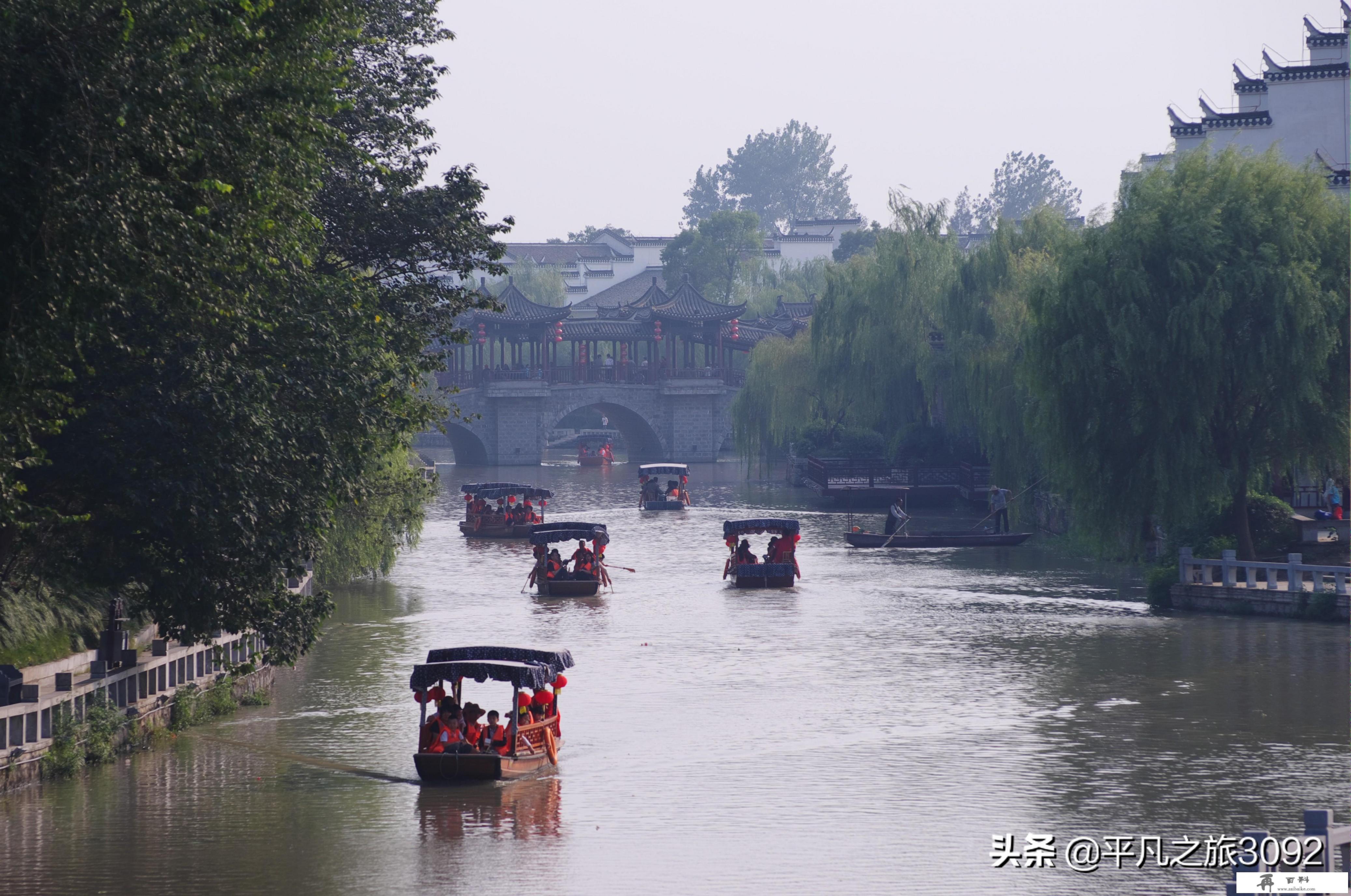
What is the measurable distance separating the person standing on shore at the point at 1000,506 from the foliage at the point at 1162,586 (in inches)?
472

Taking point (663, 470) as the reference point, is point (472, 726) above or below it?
below

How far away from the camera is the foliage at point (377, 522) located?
2550 centimetres

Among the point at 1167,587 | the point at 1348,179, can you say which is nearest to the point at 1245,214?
the point at 1167,587

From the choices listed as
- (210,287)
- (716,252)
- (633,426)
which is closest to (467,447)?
(633,426)

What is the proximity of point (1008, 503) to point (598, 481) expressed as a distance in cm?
3115

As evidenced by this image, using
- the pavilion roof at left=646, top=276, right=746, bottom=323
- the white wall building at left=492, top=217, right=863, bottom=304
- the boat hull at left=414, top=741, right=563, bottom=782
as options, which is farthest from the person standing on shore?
the white wall building at left=492, top=217, right=863, bottom=304

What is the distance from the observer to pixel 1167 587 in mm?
27344

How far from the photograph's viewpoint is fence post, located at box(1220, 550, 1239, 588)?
26.1 metres

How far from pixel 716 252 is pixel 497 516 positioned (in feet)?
210

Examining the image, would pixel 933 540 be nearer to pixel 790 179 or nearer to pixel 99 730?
pixel 99 730

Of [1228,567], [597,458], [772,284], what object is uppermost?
[772,284]

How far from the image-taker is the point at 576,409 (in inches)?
3231

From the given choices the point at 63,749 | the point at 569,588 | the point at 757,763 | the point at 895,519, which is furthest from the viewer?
the point at 895,519

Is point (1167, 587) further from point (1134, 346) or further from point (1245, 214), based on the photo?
point (1245, 214)
